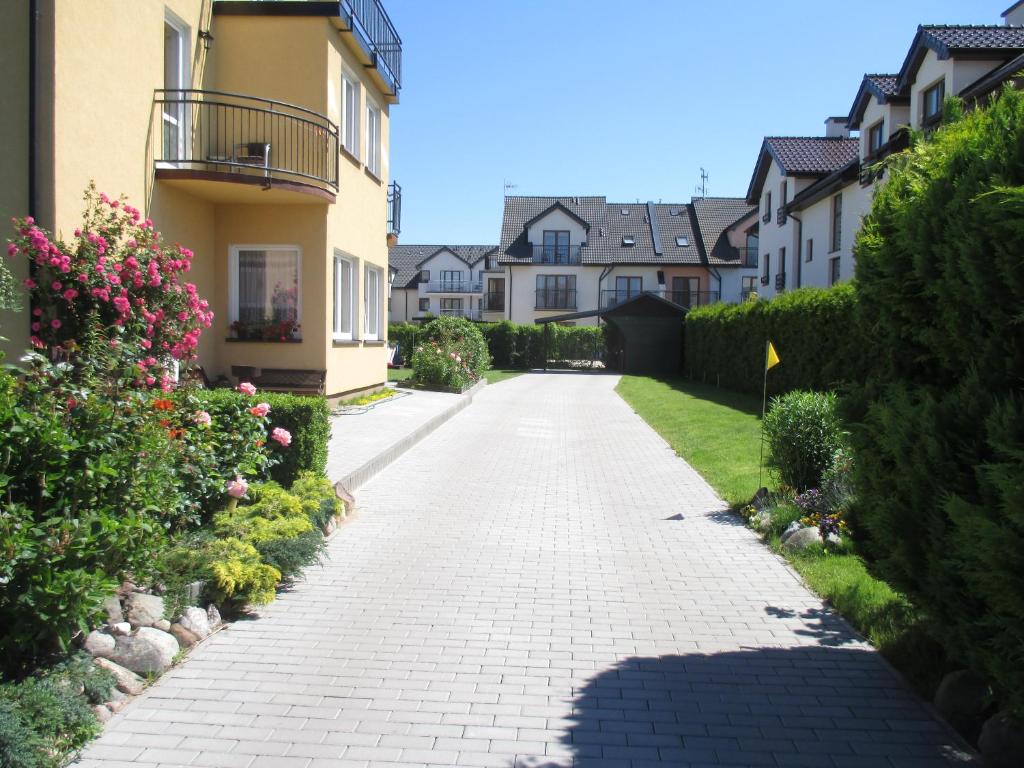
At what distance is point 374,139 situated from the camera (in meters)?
20.2

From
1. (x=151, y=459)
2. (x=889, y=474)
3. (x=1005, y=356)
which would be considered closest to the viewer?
(x=1005, y=356)

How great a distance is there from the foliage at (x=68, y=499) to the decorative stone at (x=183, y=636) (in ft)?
2.06

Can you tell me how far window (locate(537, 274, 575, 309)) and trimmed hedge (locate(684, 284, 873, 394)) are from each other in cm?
2725

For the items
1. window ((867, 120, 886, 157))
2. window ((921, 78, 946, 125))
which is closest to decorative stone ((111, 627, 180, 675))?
window ((921, 78, 946, 125))

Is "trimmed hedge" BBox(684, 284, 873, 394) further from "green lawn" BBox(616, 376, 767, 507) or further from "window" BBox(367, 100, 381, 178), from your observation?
"window" BBox(367, 100, 381, 178)

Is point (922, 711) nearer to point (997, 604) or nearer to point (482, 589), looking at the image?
point (997, 604)

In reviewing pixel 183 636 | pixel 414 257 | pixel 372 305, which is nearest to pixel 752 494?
pixel 183 636

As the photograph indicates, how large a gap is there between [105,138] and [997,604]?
427 inches

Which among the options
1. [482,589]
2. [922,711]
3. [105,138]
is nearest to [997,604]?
[922,711]

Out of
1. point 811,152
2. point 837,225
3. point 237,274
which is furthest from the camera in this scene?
point 811,152

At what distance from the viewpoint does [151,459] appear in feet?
16.4

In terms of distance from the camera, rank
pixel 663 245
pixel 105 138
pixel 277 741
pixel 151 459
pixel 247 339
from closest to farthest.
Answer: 1. pixel 277 741
2. pixel 151 459
3. pixel 105 138
4. pixel 247 339
5. pixel 663 245

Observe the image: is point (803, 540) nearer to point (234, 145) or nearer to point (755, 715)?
point (755, 715)

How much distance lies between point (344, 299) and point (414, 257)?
7205cm
